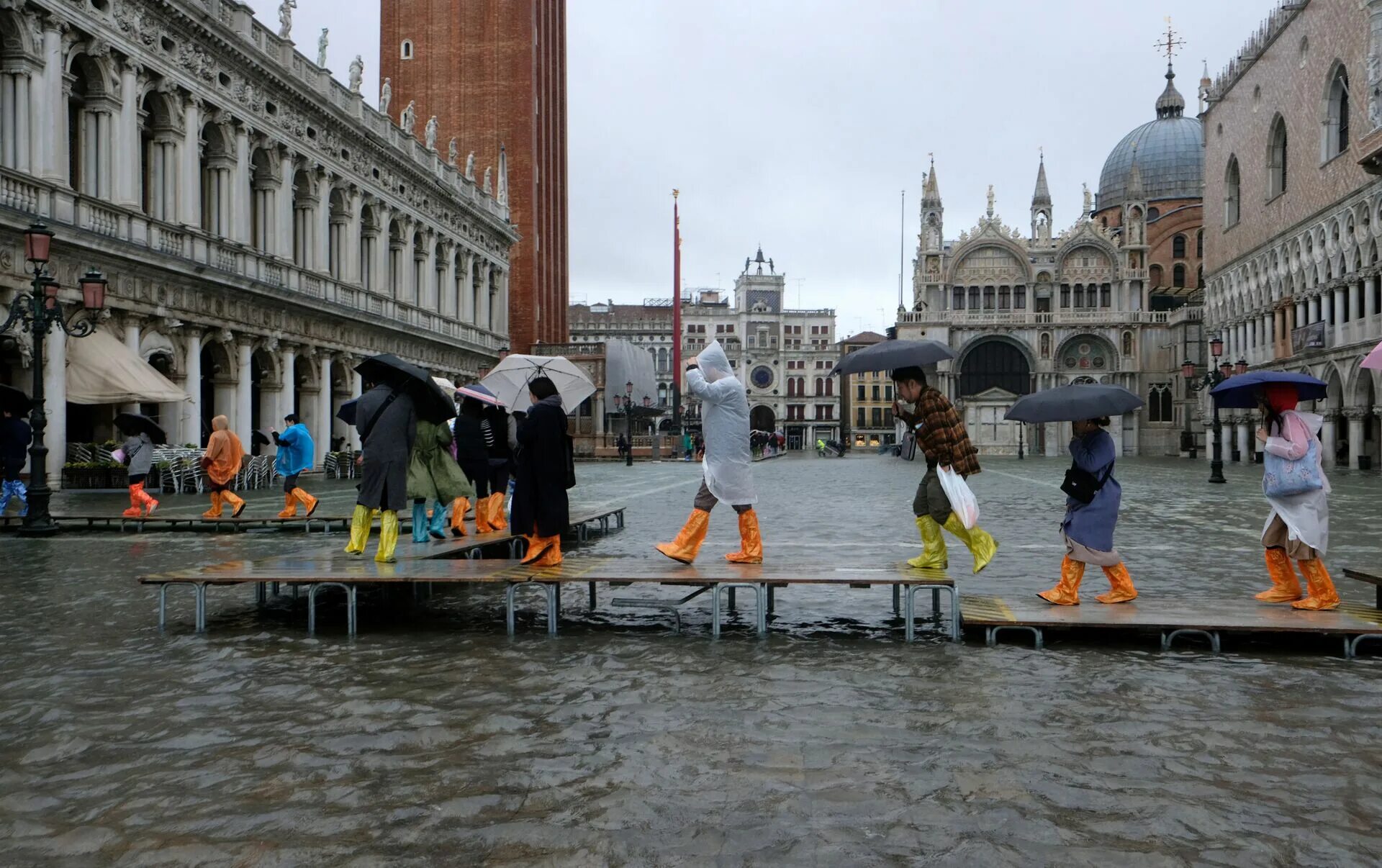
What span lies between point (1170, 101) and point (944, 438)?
89268mm

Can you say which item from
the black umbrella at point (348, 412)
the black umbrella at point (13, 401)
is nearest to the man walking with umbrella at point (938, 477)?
the black umbrella at point (348, 412)

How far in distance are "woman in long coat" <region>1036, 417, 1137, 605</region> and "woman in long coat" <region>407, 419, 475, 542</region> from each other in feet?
18.4

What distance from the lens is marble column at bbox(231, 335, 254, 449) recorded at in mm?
29219

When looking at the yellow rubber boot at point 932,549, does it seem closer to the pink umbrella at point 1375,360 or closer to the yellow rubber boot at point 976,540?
the yellow rubber boot at point 976,540

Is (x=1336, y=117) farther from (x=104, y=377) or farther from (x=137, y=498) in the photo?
(x=137, y=498)

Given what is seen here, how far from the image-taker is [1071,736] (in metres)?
5.29

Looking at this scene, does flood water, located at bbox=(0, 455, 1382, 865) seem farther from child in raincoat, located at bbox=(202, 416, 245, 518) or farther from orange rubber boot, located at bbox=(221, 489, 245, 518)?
child in raincoat, located at bbox=(202, 416, 245, 518)

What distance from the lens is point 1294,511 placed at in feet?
25.9

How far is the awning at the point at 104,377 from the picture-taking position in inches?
880

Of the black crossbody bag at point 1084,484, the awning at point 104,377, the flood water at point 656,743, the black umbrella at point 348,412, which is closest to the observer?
the flood water at point 656,743

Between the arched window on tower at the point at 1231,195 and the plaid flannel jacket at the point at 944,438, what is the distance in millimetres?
50704

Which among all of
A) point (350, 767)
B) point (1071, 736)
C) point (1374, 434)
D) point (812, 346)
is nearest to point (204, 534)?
point (350, 767)

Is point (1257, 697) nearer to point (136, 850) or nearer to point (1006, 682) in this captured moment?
point (1006, 682)

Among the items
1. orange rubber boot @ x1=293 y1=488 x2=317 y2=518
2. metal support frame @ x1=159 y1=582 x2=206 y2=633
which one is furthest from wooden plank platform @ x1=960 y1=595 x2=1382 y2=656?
orange rubber boot @ x1=293 y1=488 x2=317 y2=518
